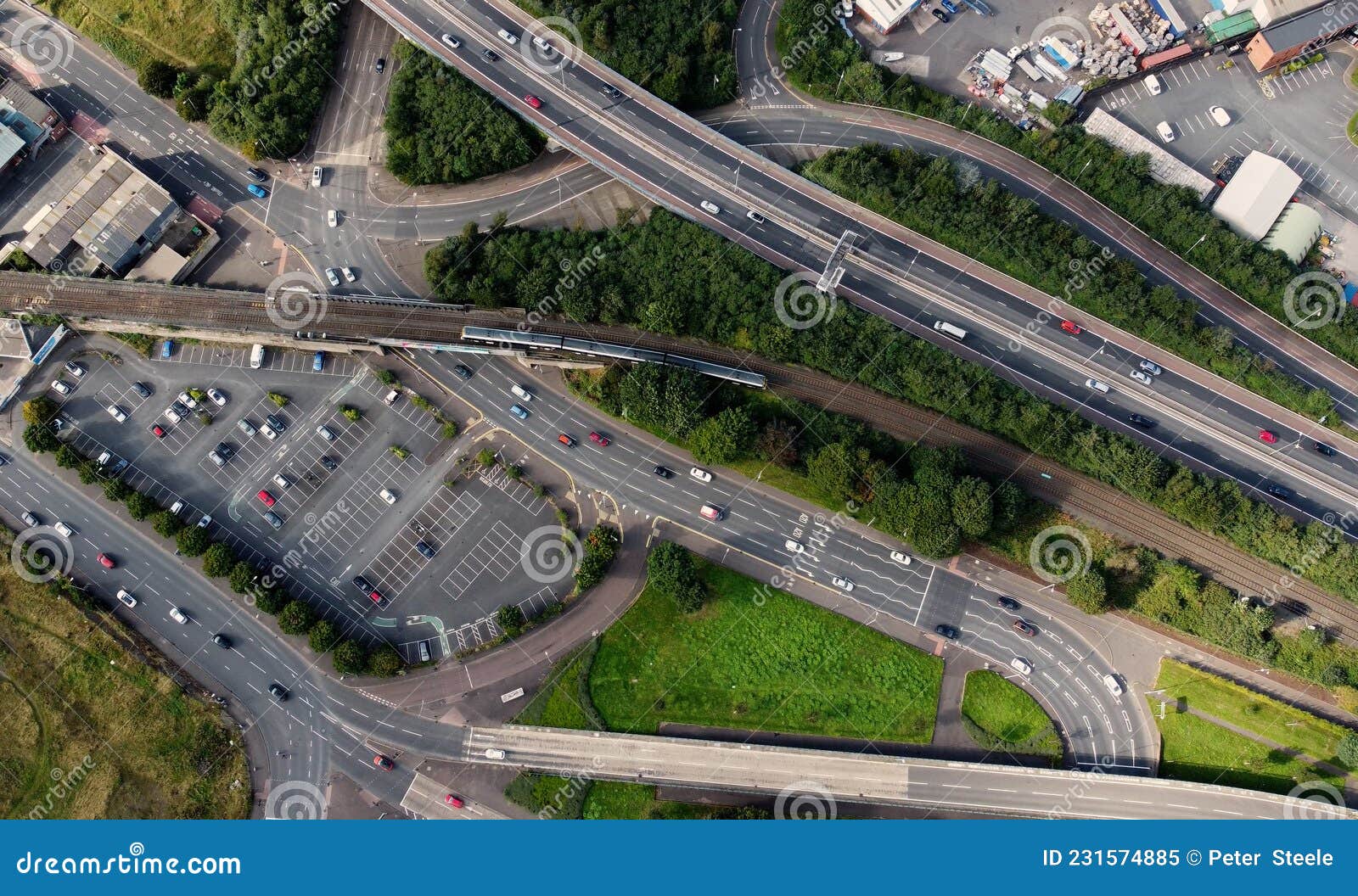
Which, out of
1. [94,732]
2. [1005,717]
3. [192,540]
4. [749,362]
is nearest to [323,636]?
[192,540]

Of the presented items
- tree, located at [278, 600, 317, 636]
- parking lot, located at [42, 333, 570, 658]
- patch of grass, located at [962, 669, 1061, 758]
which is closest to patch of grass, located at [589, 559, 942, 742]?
patch of grass, located at [962, 669, 1061, 758]

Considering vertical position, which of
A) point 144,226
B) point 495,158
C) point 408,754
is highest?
point 495,158

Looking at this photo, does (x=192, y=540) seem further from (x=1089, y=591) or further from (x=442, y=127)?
(x=1089, y=591)

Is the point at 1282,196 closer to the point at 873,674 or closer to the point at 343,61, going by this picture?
the point at 873,674

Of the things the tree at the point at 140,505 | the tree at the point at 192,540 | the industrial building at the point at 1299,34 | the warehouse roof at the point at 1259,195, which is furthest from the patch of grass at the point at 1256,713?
the tree at the point at 140,505

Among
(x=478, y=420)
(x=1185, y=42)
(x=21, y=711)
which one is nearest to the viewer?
(x=21, y=711)

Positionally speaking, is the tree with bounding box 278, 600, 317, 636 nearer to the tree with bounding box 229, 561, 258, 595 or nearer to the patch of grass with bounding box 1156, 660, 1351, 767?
the tree with bounding box 229, 561, 258, 595

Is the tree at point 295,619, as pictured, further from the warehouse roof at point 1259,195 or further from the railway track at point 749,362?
the warehouse roof at point 1259,195

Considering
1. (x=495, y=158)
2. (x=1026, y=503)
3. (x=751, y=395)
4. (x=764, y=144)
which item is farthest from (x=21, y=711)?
(x=1026, y=503)
